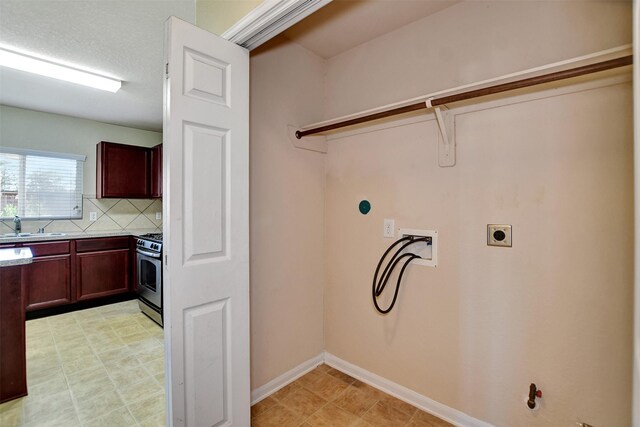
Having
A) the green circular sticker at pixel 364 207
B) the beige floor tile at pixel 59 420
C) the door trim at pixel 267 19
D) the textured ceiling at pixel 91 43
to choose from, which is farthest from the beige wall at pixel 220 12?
the beige floor tile at pixel 59 420

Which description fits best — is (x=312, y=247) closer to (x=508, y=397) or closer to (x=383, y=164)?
(x=383, y=164)

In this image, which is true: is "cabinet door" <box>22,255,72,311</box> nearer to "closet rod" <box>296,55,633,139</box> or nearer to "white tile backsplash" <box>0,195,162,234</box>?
"white tile backsplash" <box>0,195,162,234</box>

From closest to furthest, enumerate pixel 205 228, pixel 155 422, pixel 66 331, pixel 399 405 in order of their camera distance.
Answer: pixel 205 228 → pixel 155 422 → pixel 399 405 → pixel 66 331

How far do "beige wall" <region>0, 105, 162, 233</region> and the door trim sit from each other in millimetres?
3632

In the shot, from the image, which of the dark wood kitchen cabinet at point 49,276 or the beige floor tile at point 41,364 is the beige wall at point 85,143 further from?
the beige floor tile at point 41,364

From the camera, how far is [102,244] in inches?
141

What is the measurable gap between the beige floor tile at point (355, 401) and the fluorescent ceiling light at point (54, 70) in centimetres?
336

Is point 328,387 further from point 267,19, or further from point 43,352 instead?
point 43,352

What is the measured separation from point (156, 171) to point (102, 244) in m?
1.17

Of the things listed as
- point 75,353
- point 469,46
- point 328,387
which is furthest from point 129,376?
point 469,46

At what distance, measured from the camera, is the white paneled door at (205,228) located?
1248mm

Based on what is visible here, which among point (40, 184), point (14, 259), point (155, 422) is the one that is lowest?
point (155, 422)

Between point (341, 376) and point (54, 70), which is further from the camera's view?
point (54, 70)

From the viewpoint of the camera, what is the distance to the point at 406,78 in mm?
1866
